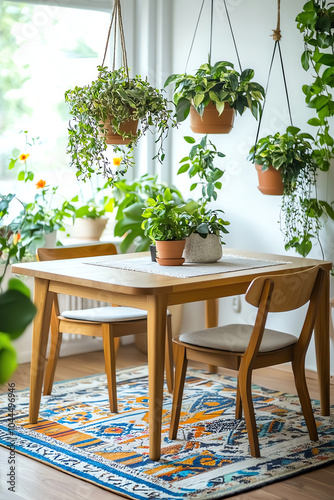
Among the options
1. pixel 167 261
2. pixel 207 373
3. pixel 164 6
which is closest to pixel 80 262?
pixel 167 261

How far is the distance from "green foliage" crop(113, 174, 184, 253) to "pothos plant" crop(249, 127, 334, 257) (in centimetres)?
78

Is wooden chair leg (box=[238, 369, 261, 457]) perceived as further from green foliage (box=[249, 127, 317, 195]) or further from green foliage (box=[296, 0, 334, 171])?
green foliage (box=[296, 0, 334, 171])

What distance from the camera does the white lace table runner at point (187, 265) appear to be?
2.77 metres

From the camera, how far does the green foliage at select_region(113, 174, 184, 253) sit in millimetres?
4195

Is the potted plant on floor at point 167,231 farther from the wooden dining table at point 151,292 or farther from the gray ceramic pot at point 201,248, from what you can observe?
the wooden dining table at point 151,292

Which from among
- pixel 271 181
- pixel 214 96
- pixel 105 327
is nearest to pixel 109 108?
pixel 214 96

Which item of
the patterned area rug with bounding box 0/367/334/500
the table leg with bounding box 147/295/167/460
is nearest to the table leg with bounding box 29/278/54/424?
the patterned area rug with bounding box 0/367/334/500

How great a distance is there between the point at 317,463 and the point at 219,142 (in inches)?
88.9

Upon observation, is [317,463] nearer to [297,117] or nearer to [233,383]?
[233,383]

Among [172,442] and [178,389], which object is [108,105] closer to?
[178,389]

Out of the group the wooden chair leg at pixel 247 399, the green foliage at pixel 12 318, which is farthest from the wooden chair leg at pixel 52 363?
the green foliage at pixel 12 318

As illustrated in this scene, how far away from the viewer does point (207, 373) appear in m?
3.80

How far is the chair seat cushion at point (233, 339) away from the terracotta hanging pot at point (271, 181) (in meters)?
0.99

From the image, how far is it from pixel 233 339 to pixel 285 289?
312mm
